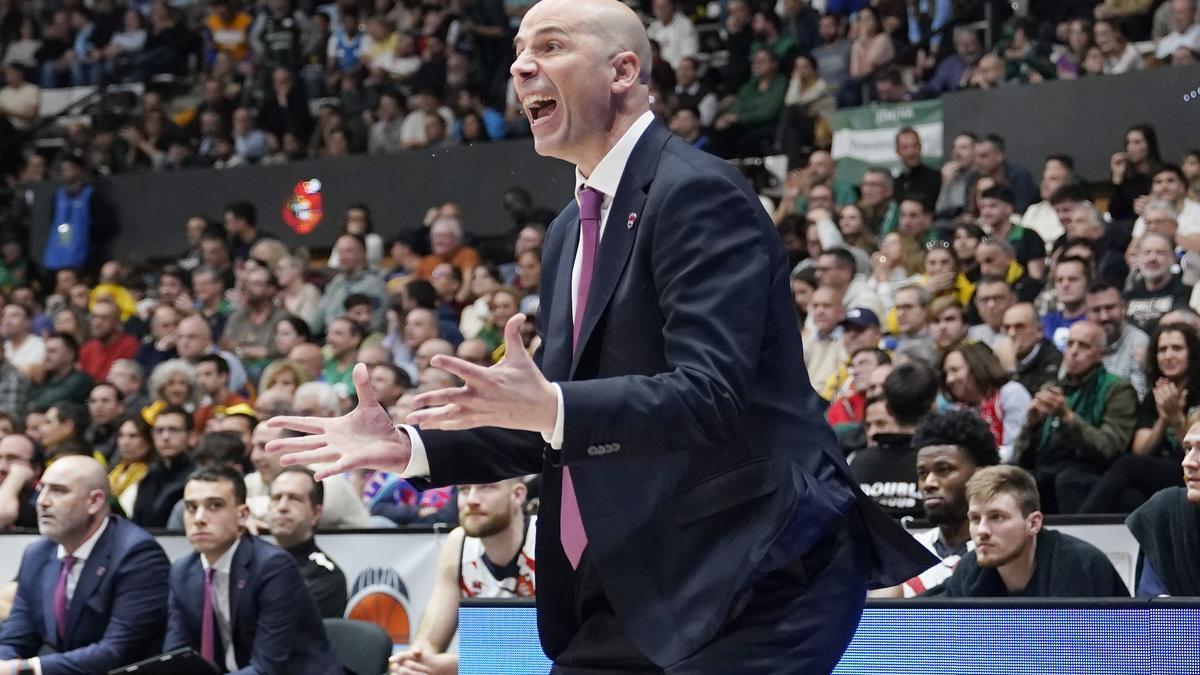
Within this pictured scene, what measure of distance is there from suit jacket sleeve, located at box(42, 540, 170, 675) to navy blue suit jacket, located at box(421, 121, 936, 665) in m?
4.88

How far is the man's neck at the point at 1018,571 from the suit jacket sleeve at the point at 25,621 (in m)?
4.17

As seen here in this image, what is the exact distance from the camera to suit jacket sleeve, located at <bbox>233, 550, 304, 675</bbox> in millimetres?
6574

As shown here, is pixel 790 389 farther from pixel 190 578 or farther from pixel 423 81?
pixel 423 81

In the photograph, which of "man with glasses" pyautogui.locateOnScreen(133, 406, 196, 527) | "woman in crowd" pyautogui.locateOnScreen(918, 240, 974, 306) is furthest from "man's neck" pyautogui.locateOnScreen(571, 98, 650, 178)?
"woman in crowd" pyautogui.locateOnScreen(918, 240, 974, 306)

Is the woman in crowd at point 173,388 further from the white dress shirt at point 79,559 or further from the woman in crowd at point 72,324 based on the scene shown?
the white dress shirt at point 79,559

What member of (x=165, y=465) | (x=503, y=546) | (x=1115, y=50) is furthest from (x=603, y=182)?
(x=1115, y=50)

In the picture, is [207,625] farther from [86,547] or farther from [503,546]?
[503,546]

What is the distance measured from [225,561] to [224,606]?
192 millimetres

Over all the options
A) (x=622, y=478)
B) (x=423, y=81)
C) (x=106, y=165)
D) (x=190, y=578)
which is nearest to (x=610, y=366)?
(x=622, y=478)

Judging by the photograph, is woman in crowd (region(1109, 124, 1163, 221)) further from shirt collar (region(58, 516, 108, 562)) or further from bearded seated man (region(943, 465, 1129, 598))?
shirt collar (region(58, 516, 108, 562))

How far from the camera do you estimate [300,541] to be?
298 inches

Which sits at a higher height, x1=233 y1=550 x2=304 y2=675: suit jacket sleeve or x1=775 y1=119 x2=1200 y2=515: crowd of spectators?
x1=775 y1=119 x2=1200 y2=515: crowd of spectators

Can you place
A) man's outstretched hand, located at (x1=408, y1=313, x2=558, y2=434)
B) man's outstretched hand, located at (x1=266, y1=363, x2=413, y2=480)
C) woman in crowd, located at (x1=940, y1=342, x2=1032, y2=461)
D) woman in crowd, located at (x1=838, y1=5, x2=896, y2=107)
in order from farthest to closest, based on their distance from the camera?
woman in crowd, located at (x1=838, y1=5, x2=896, y2=107) < woman in crowd, located at (x1=940, y1=342, x2=1032, y2=461) < man's outstretched hand, located at (x1=266, y1=363, x2=413, y2=480) < man's outstretched hand, located at (x1=408, y1=313, x2=558, y2=434)

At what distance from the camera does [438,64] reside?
50.6 ft
